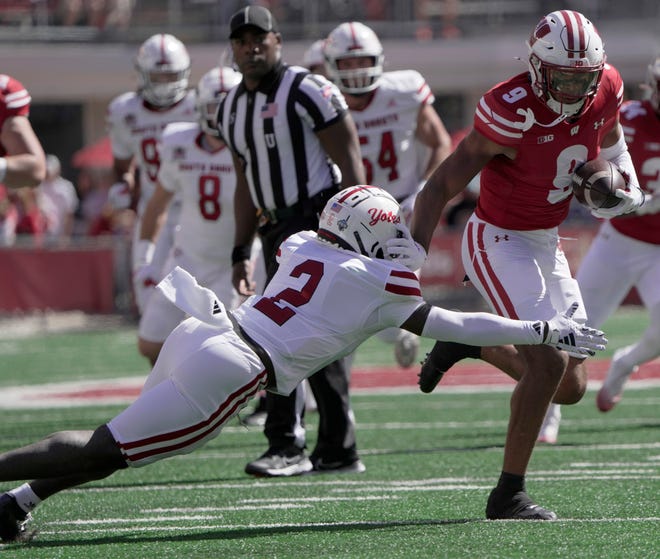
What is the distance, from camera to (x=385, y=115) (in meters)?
8.09

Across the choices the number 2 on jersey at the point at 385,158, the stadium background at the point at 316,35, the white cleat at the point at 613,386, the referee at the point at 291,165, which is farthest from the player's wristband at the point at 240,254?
the stadium background at the point at 316,35

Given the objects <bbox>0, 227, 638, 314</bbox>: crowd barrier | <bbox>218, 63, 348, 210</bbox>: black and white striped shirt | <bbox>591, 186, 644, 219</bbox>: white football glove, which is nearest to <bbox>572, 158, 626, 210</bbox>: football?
<bbox>591, 186, 644, 219</bbox>: white football glove

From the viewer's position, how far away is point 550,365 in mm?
4984

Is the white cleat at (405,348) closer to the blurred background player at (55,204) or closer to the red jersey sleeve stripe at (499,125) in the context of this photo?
the red jersey sleeve stripe at (499,125)

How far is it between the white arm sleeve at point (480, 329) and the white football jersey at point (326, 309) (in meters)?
0.10

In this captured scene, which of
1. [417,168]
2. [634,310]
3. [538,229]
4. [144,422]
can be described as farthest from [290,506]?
[634,310]

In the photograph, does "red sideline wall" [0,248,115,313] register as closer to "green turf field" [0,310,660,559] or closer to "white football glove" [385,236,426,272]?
"green turf field" [0,310,660,559]

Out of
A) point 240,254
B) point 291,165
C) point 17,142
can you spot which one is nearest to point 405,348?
point 240,254

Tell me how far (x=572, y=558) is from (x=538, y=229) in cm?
157

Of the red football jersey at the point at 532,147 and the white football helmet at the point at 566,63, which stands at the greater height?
the white football helmet at the point at 566,63

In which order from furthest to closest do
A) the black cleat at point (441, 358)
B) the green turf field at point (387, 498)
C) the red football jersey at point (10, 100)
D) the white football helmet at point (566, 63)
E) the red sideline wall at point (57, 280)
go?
the red sideline wall at point (57, 280) < the red football jersey at point (10, 100) < the black cleat at point (441, 358) < the white football helmet at point (566, 63) < the green turf field at point (387, 498)

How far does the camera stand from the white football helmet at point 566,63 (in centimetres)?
498

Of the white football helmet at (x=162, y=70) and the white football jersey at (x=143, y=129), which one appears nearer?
the white football helmet at (x=162, y=70)

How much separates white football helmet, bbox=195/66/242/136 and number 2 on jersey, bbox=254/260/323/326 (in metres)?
3.15
